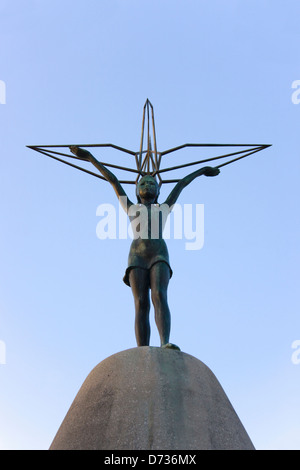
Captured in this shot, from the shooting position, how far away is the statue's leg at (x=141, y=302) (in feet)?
29.2

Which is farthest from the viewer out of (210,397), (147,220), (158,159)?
(158,159)

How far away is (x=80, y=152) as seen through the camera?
1064cm

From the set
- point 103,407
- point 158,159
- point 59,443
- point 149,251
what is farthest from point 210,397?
point 158,159

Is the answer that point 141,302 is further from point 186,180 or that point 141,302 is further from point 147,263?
point 186,180

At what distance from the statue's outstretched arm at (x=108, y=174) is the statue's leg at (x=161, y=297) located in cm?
134

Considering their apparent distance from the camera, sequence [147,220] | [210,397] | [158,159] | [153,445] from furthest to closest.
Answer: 1. [158,159]
2. [147,220]
3. [210,397]
4. [153,445]

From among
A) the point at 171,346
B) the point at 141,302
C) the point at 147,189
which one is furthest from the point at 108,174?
the point at 171,346

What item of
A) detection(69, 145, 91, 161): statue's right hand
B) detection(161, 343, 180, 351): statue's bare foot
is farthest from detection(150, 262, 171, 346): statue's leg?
detection(69, 145, 91, 161): statue's right hand

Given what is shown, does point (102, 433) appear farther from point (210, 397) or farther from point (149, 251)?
point (149, 251)

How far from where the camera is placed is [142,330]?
8.89 m

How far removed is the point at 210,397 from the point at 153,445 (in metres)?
1.20

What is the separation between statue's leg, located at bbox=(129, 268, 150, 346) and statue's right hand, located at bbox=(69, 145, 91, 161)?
249cm

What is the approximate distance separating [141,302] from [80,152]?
305cm
